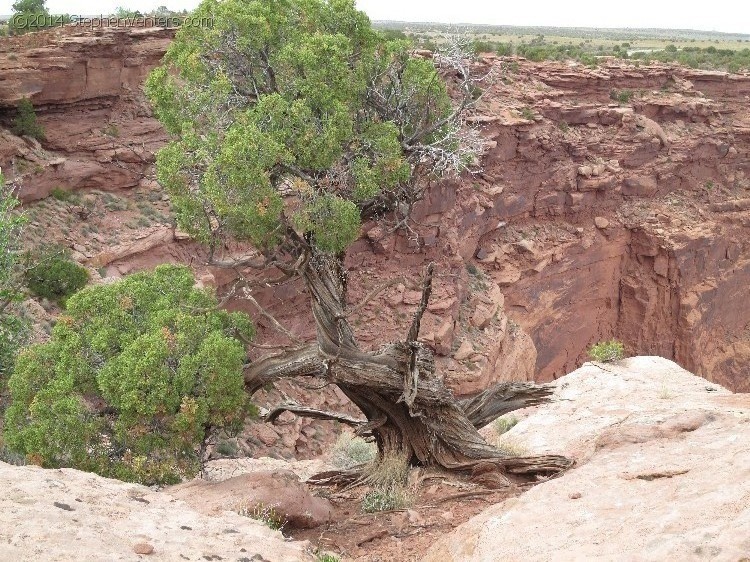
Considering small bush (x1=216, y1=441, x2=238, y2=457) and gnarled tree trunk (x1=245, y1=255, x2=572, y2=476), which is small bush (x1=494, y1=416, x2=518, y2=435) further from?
small bush (x1=216, y1=441, x2=238, y2=457)

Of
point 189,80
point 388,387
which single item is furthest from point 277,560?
point 189,80

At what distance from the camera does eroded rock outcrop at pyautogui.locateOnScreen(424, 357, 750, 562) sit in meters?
5.52

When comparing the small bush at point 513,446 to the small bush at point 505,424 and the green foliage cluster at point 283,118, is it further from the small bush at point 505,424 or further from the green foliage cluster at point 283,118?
the green foliage cluster at point 283,118

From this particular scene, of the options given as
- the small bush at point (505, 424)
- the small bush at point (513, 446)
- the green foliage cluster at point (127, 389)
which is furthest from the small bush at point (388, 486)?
the small bush at point (505, 424)

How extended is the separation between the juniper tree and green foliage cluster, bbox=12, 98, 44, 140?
1155cm

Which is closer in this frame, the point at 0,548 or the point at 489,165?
the point at 0,548

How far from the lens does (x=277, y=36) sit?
996 cm

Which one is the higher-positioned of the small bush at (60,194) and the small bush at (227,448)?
the small bush at (60,194)

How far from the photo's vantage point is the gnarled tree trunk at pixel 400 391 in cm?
916

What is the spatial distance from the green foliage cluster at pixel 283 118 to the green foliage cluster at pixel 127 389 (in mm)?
1461

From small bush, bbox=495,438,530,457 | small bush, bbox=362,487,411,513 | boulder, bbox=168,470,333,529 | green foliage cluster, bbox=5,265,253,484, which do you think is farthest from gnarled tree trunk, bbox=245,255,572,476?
small bush, bbox=495,438,530,457

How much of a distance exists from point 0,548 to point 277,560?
2.27 meters

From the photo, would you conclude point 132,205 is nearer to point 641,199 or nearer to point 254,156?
point 254,156

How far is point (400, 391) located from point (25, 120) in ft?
52.1
